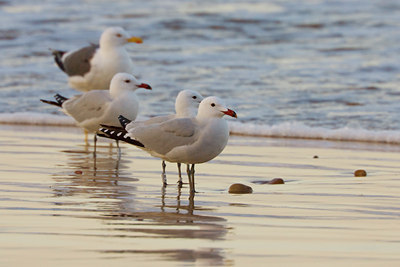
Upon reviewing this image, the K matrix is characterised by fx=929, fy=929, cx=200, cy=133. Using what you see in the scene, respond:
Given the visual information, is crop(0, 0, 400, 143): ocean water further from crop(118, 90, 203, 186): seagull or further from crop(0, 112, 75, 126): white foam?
crop(118, 90, 203, 186): seagull

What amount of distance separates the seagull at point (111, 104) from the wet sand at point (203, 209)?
35cm

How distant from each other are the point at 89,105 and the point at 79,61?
351cm

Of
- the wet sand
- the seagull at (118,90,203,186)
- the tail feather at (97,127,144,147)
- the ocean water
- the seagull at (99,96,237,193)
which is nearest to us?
the wet sand

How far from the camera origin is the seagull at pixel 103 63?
1173 cm

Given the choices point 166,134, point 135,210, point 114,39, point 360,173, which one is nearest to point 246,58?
point 114,39

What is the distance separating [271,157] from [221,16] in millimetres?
13542

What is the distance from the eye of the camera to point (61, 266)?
4.34 m

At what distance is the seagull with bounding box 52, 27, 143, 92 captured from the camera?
11.7 meters

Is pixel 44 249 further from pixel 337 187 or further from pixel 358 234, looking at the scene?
pixel 337 187

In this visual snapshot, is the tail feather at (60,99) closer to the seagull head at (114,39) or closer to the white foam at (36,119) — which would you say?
the white foam at (36,119)

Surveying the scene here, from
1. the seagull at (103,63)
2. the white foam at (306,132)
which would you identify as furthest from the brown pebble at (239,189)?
the seagull at (103,63)

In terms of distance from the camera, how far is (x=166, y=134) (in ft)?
22.3

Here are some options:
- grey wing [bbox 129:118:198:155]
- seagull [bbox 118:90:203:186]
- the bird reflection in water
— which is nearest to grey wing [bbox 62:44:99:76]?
the bird reflection in water

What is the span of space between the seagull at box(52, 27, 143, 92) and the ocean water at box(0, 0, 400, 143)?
Answer: 0.55 m
